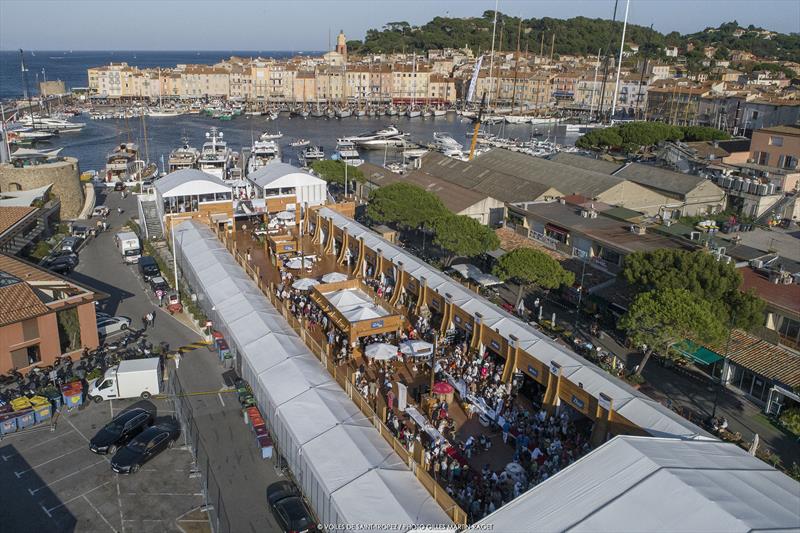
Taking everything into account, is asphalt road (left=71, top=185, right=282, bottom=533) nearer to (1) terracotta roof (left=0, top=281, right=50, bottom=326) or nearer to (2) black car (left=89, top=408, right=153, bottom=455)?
(2) black car (left=89, top=408, right=153, bottom=455)

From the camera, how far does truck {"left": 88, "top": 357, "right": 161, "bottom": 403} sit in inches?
762

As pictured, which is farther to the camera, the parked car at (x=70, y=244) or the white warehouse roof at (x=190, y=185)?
the white warehouse roof at (x=190, y=185)

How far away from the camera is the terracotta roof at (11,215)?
30.5m

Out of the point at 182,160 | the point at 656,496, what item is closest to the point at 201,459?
the point at 656,496

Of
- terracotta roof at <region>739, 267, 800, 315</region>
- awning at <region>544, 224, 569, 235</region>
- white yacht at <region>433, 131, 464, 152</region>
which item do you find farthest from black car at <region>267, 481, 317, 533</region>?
white yacht at <region>433, 131, 464, 152</region>

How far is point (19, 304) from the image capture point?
68.7 feet

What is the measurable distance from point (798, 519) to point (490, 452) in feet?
24.5

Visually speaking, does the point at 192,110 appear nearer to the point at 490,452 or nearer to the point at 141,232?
the point at 141,232

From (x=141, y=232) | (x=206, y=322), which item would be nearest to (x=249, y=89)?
(x=141, y=232)

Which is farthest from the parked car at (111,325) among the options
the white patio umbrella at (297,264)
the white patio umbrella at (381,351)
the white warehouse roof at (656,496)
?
the white warehouse roof at (656,496)

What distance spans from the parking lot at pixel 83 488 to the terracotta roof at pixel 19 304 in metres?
4.51

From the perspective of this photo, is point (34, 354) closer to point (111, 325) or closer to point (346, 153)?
point (111, 325)

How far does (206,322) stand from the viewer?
24.4 m

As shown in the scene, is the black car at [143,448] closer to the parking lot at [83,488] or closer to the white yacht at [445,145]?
the parking lot at [83,488]
